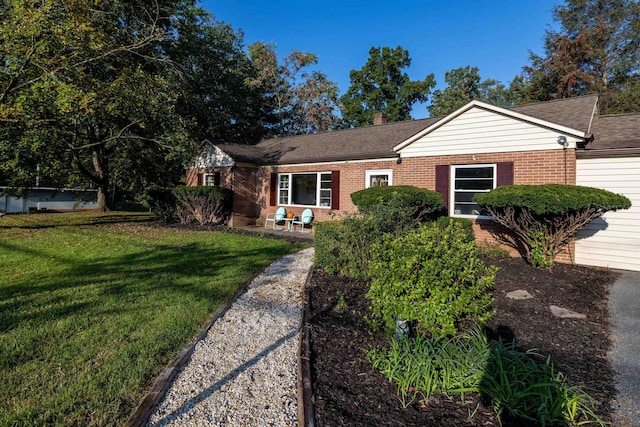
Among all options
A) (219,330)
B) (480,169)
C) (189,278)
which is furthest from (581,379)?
(480,169)

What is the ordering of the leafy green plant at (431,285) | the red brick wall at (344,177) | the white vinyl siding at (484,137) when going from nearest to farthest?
the leafy green plant at (431,285) < the white vinyl siding at (484,137) < the red brick wall at (344,177)

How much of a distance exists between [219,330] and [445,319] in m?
2.42

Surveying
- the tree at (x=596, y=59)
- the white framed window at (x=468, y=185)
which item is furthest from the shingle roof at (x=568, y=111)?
the tree at (x=596, y=59)

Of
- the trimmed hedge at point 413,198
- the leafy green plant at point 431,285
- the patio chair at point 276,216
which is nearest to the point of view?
the leafy green plant at point 431,285

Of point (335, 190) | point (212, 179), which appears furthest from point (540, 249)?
point (212, 179)

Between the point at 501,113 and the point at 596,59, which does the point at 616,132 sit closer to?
the point at 501,113

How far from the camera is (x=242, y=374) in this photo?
9.50 feet

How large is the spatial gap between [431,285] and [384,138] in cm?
1032

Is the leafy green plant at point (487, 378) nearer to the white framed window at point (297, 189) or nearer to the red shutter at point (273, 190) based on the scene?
the white framed window at point (297, 189)

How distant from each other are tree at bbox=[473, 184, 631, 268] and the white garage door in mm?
860

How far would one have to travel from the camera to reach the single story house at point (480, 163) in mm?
7375

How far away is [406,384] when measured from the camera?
8.75 ft

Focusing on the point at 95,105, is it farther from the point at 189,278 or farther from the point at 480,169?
the point at 480,169

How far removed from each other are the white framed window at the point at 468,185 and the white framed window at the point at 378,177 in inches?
86.5
